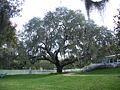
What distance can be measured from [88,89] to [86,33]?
24745mm

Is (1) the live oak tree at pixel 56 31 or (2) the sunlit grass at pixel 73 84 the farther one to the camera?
(1) the live oak tree at pixel 56 31

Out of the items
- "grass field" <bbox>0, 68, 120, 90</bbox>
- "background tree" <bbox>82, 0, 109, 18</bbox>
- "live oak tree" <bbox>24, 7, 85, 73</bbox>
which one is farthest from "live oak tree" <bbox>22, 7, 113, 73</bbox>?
"background tree" <bbox>82, 0, 109, 18</bbox>

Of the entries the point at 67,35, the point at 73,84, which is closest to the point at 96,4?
the point at 73,84

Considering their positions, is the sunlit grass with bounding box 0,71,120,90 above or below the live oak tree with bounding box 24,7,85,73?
below

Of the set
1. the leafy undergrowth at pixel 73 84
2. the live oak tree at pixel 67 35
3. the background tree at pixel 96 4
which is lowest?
the leafy undergrowth at pixel 73 84

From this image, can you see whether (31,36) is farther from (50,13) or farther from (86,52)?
(86,52)

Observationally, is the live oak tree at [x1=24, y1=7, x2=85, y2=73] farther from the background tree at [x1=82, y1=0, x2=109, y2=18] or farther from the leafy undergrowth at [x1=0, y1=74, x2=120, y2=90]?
the background tree at [x1=82, y1=0, x2=109, y2=18]

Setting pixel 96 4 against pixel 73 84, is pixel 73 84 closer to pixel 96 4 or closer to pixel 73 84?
pixel 73 84

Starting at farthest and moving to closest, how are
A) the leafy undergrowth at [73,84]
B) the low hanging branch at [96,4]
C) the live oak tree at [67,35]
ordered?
1. the live oak tree at [67,35]
2. the leafy undergrowth at [73,84]
3. the low hanging branch at [96,4]

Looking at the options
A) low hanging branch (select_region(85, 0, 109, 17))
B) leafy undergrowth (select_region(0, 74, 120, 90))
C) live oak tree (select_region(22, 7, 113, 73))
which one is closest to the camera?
low hanging branch (select_region(85, 0, 109, 17))

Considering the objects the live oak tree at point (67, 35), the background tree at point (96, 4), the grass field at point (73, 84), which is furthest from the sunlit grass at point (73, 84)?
the live oak tree at point (67, 35)

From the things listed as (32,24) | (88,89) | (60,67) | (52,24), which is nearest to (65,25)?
(52,24)

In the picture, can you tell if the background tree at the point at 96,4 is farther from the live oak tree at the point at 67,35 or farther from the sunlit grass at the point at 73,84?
the live oak tree at the point at 67,35

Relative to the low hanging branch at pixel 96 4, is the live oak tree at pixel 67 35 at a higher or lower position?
higher
